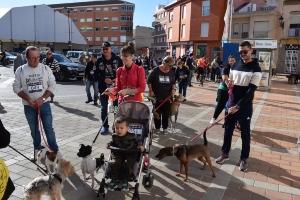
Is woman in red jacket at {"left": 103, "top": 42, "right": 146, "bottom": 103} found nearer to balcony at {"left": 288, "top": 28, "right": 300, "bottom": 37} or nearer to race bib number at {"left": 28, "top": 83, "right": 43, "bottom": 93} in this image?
race bib number at {"left": 28, "top": 83, "right": 43, "bottom": 93}

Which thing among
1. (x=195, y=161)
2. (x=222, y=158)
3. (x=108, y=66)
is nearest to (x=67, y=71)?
(x=108, y=66)

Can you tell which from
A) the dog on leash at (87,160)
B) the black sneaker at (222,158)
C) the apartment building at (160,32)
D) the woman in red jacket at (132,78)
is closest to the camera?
the dog on leash at (87,160)

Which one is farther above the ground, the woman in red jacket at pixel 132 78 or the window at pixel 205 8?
the window at pixel 205 8

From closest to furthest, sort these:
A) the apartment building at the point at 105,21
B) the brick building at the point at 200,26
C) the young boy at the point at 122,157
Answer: the young boy at the point at 122,157 → the brick building at the point at 200,26 → the apartment building at the point at 105,21

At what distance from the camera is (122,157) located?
3.52 m

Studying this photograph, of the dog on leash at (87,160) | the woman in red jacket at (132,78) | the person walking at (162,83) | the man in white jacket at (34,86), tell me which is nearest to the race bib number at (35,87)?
the man in white jacket at (34,86)

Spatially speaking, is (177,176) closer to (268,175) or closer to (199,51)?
(268,175)

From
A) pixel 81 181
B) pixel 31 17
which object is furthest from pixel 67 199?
pixel 31 17

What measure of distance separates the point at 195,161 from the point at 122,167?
1.99m

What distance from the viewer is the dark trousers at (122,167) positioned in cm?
336

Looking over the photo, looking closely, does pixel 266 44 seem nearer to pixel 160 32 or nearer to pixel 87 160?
pixel 87 160

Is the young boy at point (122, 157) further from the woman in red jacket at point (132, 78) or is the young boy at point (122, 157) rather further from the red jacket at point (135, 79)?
the red jacket at point (135, 79)

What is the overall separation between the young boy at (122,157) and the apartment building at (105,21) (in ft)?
208

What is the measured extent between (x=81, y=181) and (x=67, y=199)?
1.72 feet
